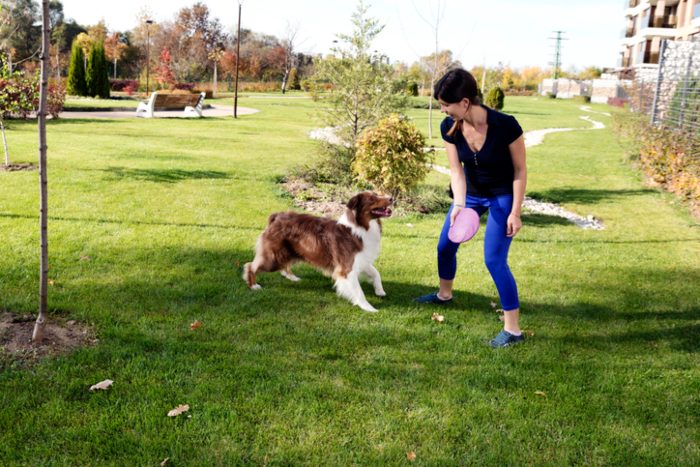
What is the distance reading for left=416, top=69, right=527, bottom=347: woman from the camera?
390 cm

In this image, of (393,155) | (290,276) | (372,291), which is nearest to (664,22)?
(393,155)

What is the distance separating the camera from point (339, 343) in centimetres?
423

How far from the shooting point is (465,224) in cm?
446

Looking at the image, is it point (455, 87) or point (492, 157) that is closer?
point (455, 87)

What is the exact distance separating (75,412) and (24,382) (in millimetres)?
536

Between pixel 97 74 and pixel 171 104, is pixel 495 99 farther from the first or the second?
pixel 97 74

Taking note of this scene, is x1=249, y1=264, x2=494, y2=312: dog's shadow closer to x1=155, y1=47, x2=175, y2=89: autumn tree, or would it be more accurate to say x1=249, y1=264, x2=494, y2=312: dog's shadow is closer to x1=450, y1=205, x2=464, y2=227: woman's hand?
x1=450, y1=205, x2=464, y2=227: woman's hand

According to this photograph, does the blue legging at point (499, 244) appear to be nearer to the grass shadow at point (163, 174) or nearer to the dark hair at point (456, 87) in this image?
the dark hair at point (456, 87)

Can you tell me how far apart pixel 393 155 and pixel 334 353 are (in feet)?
16.2

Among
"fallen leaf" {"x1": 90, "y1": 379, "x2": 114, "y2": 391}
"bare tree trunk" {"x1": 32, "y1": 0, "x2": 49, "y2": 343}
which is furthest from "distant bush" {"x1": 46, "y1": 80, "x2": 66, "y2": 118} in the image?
"fallen leaf" {"x1": 90, "y1": 379, "x2": 114, "y2": 391}

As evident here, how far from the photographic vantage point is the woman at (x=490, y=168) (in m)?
3.90

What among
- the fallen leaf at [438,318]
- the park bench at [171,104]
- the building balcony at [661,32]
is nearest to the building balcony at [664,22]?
the building balcony at [661,32]

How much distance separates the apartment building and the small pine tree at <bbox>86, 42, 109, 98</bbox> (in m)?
39.3

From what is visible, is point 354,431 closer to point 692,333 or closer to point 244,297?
point 244,297
